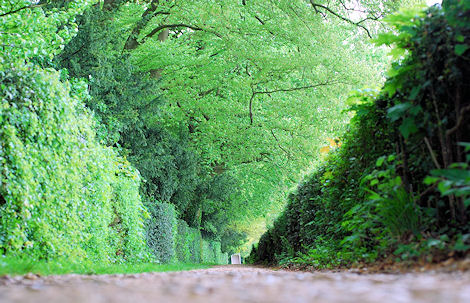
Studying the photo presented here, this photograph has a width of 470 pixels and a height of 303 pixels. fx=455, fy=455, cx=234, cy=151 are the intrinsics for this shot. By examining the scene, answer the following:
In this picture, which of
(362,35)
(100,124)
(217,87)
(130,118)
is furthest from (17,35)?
(362,35)

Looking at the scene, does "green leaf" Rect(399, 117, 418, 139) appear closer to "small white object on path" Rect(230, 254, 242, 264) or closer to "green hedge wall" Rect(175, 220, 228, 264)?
"green hedge wall" Rect(175, 220, 228, 264)

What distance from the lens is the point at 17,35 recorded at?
7934mm

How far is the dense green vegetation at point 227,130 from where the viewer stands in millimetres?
4477

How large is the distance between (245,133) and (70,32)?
9918 millimetres

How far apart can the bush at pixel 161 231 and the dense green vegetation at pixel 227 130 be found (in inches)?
2.7

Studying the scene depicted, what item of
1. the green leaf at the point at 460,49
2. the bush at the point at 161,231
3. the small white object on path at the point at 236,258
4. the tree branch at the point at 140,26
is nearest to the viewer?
the green leaf at the point at 460,49

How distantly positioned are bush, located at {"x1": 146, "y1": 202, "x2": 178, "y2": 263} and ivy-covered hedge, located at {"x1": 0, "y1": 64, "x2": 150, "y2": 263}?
5.45 meters

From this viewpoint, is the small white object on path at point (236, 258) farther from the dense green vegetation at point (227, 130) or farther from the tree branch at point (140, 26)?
the tree branch at point (140, 26)

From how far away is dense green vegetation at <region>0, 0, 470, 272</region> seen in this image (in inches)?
176

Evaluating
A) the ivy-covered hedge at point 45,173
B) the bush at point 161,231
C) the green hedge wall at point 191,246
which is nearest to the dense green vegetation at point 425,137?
the ivy-covered hedge at point 45,173

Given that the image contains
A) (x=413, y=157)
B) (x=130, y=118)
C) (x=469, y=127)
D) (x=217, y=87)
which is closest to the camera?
(x=469, y=127)

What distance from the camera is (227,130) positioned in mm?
18578

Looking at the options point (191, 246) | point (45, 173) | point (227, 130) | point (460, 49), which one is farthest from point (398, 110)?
point (191, 246)

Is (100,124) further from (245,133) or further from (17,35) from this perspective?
A: (245,133)
